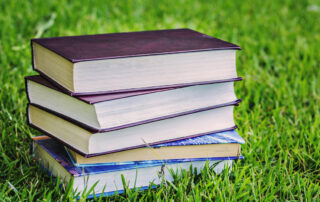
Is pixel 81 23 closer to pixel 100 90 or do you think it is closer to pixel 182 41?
pixel 182 41

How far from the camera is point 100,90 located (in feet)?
4.30

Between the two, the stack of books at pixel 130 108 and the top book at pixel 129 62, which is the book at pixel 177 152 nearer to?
the stack of books at pixel 130 108

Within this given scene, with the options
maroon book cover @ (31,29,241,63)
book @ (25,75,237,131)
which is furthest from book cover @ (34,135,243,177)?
maroon book cover @ (31,29,241,63)

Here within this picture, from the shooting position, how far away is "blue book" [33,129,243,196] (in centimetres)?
133

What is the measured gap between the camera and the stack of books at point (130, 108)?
1305mm

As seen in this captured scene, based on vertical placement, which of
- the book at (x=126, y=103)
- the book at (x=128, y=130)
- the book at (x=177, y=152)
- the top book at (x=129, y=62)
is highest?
the top book at (x=129, y=62)

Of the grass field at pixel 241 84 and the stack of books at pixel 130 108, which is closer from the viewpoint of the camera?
the stack of books at pixel 130 108

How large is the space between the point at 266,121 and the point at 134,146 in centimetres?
80

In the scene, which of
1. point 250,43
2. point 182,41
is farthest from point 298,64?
point 182,41

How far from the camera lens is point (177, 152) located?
1462 mm

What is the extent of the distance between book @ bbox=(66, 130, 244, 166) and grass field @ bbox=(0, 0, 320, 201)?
0.07 m

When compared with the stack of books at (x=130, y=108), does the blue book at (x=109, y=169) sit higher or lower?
lower

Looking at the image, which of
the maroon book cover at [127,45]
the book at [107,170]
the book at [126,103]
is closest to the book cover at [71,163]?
the book at [107,170]

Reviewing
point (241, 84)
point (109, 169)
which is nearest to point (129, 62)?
point (109, 169)
